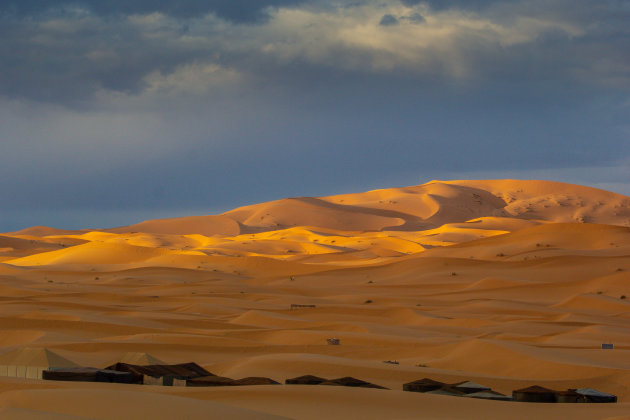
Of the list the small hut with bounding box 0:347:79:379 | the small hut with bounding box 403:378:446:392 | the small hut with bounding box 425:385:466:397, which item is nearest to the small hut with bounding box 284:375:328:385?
the small hut with bounding box 403:378:446:392

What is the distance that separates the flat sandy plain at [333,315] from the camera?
56.5 feet

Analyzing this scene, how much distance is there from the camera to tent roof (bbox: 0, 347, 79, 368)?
23.3 metres

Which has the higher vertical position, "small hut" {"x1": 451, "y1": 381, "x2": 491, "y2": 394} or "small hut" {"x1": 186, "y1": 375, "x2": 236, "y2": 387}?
"small hut" {"x1": 186, "y1": 375, "x2": 236, "y2": 387}

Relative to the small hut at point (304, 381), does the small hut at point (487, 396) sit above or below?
below

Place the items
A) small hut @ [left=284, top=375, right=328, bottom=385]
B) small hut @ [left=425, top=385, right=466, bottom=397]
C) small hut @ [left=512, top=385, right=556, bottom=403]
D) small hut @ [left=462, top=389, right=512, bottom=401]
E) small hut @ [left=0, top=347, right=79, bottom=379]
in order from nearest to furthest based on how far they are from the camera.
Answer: small hut @ [left=462, top=389, right=512, bottom=401]
small hut @ [left=512, top=385, right=556, bottom=403]
small hut @ [left=425, top=385, right=466, bottom=397]
small hut @ [left=284, top=375, right=328, bottom=385]
small hut @ [left=0, top=347, right=79, bottom=379]

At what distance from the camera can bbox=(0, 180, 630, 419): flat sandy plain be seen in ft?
56.5

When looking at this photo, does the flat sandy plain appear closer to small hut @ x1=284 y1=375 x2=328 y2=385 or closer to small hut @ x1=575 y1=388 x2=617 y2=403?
small hut @ x1=575 y1=388 x2=617 y2=403

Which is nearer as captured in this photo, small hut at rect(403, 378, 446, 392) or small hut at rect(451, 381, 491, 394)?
small hut at rect(451, 381, 491, 394)

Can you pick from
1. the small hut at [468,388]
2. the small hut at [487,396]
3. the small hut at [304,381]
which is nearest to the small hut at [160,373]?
the small hut at [304,381]

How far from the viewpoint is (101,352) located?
2977cm

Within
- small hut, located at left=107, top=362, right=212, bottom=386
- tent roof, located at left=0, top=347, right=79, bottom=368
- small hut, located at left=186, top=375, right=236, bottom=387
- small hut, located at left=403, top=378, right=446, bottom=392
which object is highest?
tent roof, located at left=0, top=347, right=79, bottom=368

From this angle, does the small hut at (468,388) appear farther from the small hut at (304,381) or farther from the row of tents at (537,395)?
the small hut at (304,381)

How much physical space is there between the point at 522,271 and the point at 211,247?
3709 centimetres

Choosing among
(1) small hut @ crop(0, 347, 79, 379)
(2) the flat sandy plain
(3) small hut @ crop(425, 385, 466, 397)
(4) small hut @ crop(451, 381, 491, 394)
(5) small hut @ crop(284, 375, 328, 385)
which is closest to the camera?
(2) the flat sandy plain
